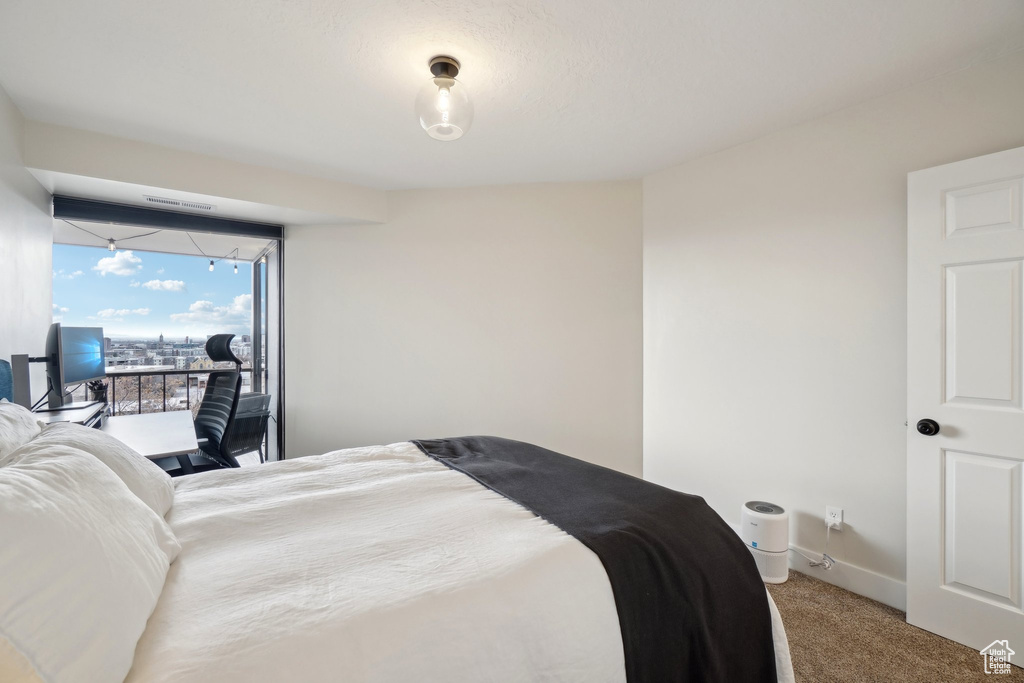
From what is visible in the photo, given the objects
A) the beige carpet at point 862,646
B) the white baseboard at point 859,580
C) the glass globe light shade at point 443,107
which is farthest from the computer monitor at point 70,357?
the beige carpet at point 862,646

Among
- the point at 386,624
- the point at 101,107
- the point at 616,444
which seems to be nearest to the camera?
the point at 386,624

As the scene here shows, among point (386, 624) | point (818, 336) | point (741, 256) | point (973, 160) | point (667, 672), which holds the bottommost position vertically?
point (667, 672)

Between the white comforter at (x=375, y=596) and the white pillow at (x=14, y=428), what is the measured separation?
43 cm

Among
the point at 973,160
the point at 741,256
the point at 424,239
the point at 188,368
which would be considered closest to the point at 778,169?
the point at 741,256

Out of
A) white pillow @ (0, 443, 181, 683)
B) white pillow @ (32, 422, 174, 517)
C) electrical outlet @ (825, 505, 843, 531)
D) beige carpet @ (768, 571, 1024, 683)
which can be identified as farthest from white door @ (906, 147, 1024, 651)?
white pillow @ (32, 422, 174, 517)

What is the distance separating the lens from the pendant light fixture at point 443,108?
195 cm

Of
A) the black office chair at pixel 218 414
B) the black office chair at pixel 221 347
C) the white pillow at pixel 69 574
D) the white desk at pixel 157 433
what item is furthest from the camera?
the black office chair at pixel 221 347

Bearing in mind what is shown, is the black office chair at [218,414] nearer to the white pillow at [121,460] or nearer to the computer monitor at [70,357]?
the computer monitor at [70,357]

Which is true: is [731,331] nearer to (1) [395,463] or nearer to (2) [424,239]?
(1) [395,463]

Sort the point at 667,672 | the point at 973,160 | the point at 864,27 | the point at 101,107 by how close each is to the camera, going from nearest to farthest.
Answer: the point at 667,672 < the point at 864,27 < the point at 973,160 < the point at 101,107

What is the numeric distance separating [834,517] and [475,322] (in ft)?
8.92

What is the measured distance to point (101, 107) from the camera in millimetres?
2525

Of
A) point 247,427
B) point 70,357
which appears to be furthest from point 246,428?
point 70,357

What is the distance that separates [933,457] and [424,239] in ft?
11.6
